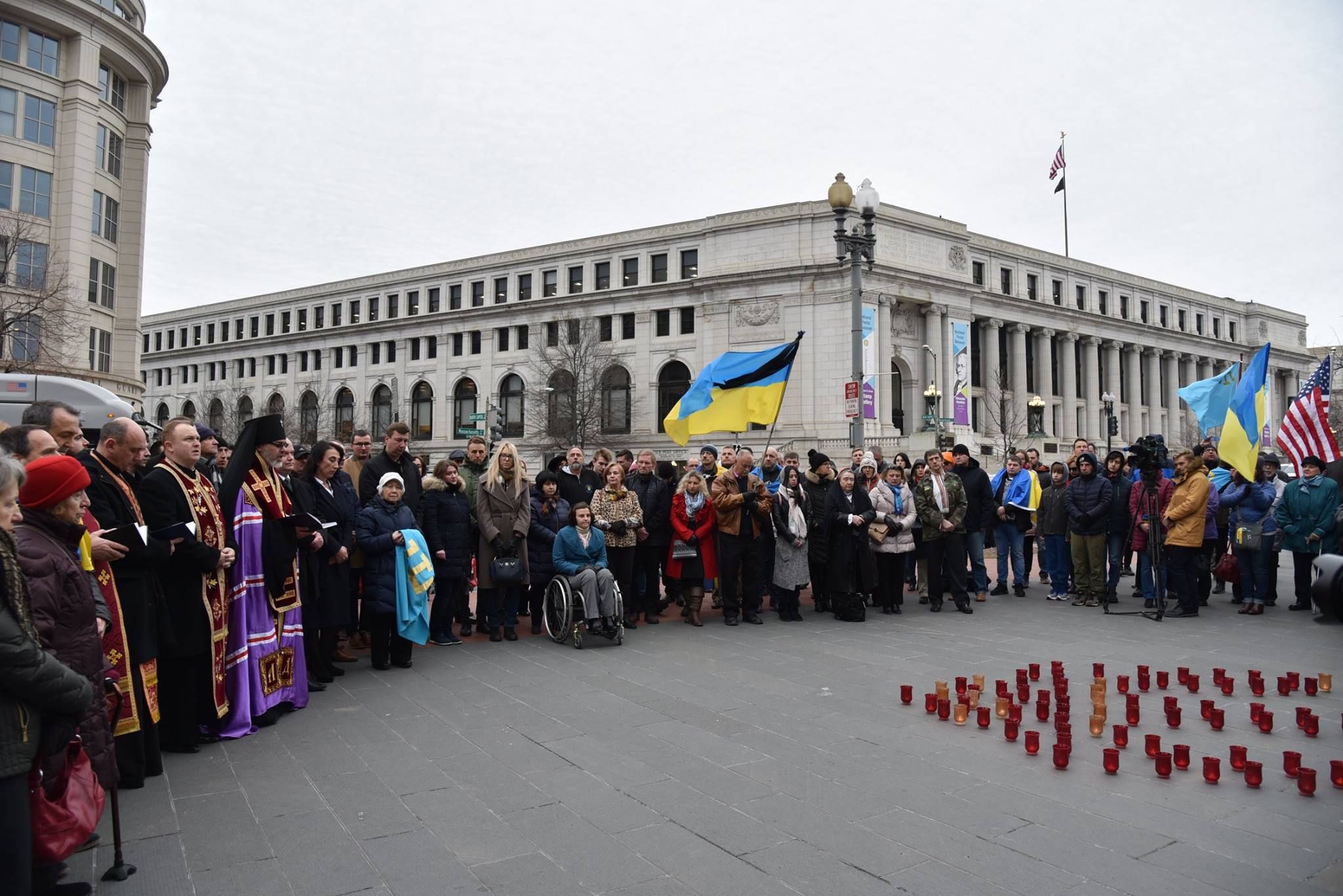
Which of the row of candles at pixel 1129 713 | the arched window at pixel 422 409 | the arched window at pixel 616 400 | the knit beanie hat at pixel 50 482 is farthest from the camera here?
the arched window at pixel 422 409

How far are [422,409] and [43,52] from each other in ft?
123

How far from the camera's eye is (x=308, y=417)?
7744 cm

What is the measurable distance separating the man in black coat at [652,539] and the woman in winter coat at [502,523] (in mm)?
1812

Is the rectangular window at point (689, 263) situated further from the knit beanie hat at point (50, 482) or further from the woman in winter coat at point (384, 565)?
the knit beanie hat at point (50, 482)

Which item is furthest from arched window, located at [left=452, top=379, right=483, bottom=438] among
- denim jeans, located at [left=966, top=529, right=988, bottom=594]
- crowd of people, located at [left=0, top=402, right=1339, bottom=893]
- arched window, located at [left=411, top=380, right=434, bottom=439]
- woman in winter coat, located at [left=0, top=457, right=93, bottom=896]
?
woman in winter coat, located at [left=0, top=457, right=93, bottom=896]

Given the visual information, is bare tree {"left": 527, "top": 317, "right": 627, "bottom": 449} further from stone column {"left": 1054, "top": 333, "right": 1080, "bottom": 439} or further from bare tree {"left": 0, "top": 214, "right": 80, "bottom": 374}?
stone column {"left": 1054, "top": 333, "right": 1080, "bottom": 439}

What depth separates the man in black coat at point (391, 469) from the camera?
369 inches

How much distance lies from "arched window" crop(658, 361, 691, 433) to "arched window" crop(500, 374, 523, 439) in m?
12.6

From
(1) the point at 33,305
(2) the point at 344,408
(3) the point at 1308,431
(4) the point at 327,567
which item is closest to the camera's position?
(4) the point at 327,567

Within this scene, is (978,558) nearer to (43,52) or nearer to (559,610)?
(559,610)

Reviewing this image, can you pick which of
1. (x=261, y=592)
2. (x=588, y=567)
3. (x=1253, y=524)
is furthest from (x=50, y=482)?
(x=1253, y=524)

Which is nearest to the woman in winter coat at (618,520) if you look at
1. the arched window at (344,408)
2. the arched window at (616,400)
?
the arched window at (616,400)

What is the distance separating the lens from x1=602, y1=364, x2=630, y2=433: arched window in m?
61.6

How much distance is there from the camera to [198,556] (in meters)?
5.75
